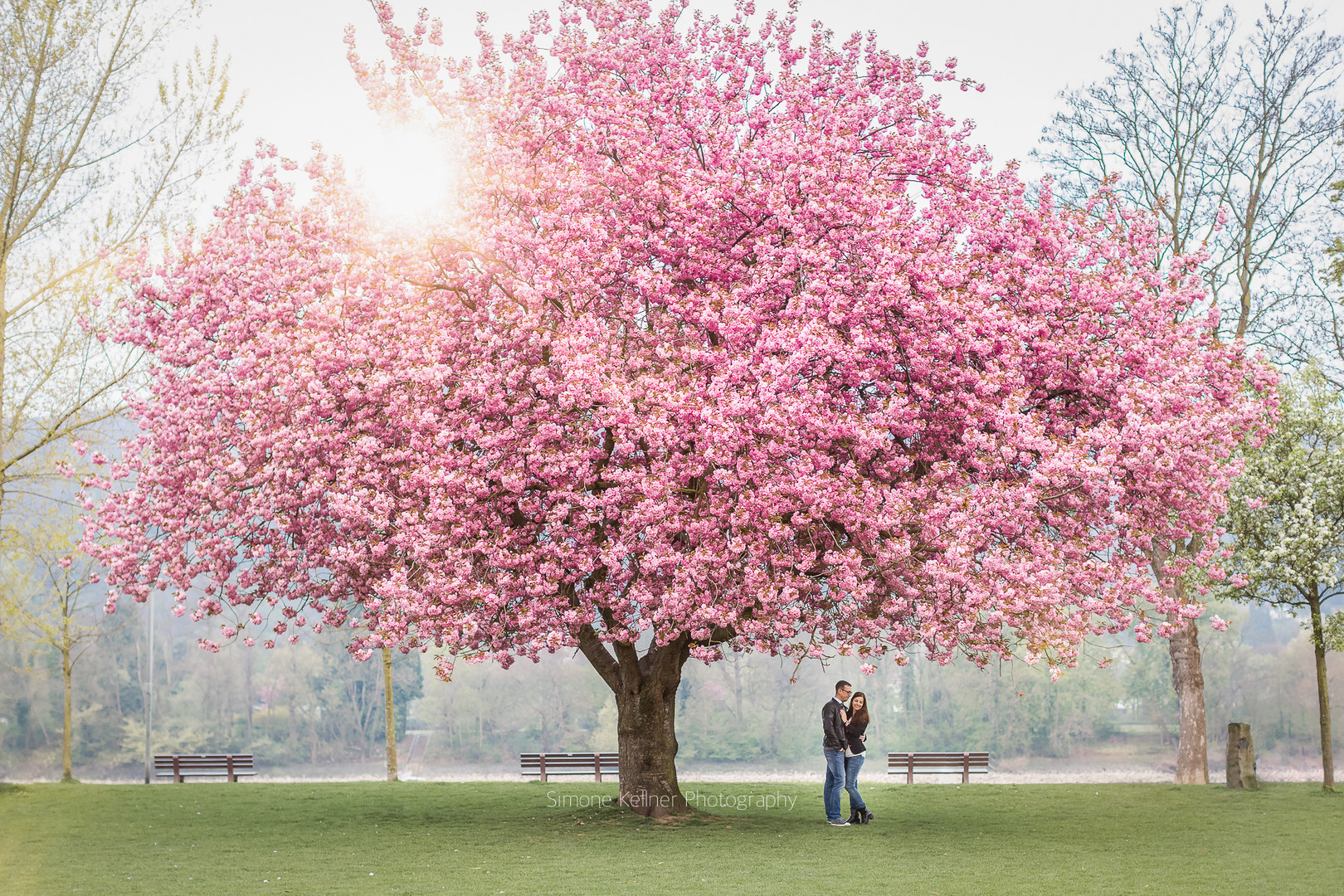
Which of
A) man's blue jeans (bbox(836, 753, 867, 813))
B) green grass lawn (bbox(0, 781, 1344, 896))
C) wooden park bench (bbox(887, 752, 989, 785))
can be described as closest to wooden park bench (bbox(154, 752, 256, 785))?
green grass lawn (bbox(0, 781, 1344, 896))

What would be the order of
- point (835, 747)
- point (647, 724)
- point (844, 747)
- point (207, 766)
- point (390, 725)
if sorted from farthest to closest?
point (207, 766) → point (390, 725) → point (647, 724) → point (844, 747) → point (835, 747)

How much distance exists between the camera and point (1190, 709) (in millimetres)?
27969

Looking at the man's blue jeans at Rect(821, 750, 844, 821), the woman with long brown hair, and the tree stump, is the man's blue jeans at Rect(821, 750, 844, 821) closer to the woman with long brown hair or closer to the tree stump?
the woman with long brown hair

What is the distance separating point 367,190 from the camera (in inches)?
669

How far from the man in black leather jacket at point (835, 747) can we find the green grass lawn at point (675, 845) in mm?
495

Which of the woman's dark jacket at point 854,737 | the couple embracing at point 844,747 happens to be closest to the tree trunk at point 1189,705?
the couple embracing at point 844,747

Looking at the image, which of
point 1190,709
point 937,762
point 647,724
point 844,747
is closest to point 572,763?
point 937,762

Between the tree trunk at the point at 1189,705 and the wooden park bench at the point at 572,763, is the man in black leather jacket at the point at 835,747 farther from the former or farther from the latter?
the wooden park bench at the point at 572,763

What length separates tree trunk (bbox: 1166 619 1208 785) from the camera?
90.6ft

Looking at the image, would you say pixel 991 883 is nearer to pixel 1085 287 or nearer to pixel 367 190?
pixel 1085 287

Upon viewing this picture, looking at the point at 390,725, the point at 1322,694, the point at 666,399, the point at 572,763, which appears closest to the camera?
the point at 666,399

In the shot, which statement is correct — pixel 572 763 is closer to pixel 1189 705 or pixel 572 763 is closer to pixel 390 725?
pixel 390 725

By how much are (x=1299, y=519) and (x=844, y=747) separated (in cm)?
1212

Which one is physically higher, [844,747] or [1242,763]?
[844,747]
